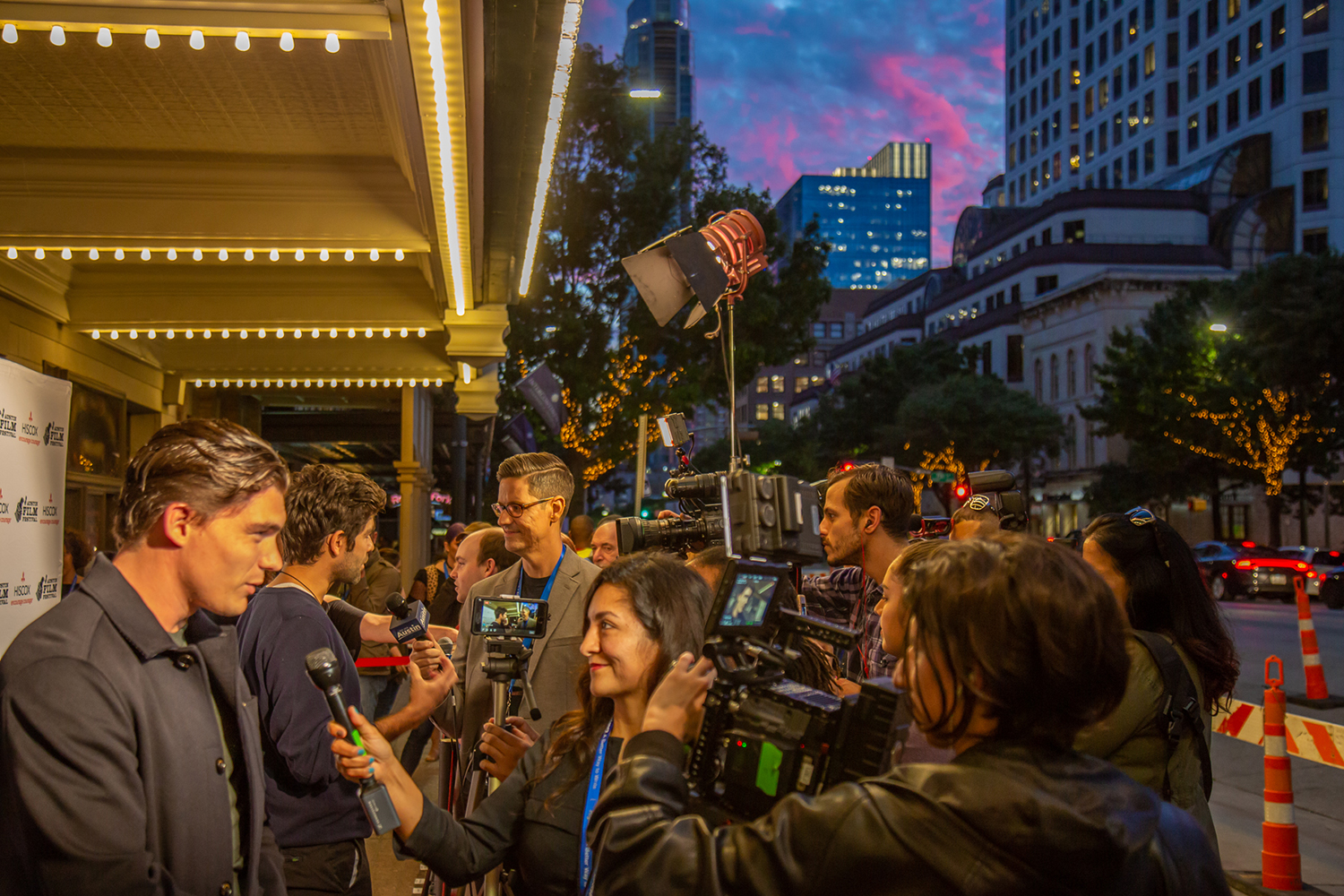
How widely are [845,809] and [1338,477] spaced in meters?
49.3

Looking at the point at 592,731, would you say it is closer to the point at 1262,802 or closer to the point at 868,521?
the point at 868,521

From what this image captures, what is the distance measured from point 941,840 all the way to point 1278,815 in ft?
16.7

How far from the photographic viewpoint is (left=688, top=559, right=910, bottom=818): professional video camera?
5.60 feet

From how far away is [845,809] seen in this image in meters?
1.55

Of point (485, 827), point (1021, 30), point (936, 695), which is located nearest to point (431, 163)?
point (485, 827)

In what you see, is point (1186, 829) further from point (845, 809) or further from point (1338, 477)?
point (1338, 477)

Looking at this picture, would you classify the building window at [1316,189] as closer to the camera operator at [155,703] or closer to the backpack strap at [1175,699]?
the backpack strap at [1175,699]

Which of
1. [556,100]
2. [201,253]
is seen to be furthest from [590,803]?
[201,253]

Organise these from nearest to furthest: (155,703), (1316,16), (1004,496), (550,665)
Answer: (155,703) < (550,665) < (1004,496) < (1316,16)

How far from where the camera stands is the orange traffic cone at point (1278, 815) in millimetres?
5461

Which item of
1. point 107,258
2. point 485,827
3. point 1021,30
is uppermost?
point 1021,30

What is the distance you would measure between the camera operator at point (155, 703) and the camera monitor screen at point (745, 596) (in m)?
1.00

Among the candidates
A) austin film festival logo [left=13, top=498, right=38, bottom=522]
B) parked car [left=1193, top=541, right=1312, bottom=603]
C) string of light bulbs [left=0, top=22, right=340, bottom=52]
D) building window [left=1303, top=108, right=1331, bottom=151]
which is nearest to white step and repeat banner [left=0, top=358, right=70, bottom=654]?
austin film festival logo [left=13, top=498, right=38, bottom=522]

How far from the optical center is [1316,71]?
5369 cm
